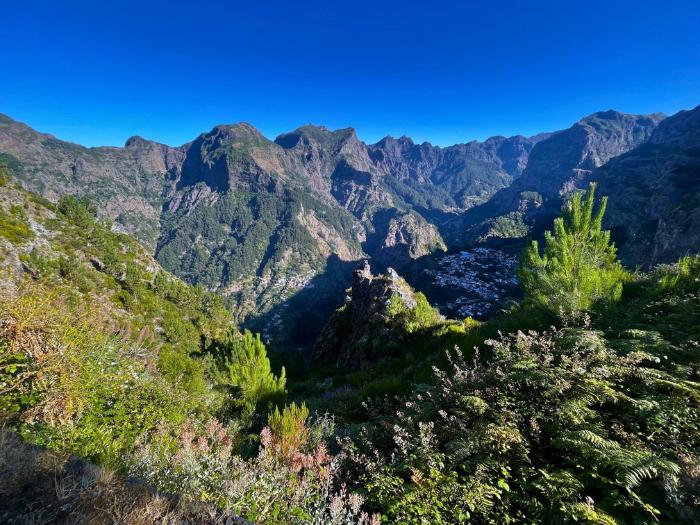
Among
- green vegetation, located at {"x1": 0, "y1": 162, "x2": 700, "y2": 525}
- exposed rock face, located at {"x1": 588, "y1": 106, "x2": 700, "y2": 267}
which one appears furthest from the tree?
exposed rock face, located at {"x1": 588, "y1": 106, "x2": 700, "y2": 267}

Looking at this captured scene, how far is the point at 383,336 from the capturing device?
2144cm

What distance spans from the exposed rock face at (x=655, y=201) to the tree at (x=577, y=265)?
7.42 meters

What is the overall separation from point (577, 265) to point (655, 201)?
491ft

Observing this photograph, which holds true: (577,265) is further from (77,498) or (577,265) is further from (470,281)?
(470,281)

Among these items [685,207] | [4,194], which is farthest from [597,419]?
[685,207]

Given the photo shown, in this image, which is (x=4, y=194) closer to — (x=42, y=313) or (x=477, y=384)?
(x=42, y=313)

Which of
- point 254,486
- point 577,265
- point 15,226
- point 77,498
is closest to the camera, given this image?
point 77,498

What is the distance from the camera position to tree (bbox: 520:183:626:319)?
10.9m

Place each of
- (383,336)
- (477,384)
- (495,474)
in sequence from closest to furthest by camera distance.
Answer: (495,474)
(477,384)
(383,336)

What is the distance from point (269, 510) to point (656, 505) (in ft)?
14.3

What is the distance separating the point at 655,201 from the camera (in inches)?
4540

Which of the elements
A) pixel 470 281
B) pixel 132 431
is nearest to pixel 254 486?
pixel 132 431

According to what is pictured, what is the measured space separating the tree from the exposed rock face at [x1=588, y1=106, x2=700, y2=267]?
24.4ft

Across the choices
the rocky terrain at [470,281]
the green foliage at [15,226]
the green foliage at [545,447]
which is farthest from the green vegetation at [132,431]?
the rocky terrain at [470,281]
